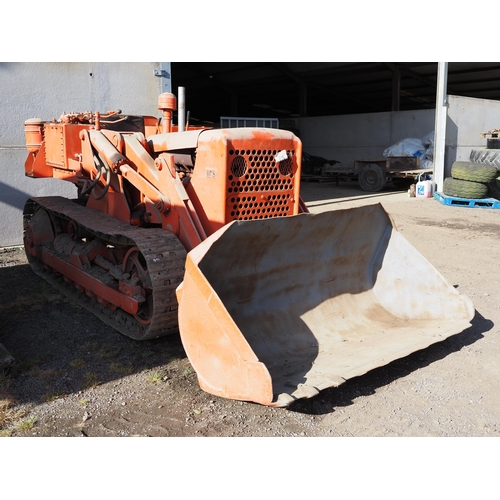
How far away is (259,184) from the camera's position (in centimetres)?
445

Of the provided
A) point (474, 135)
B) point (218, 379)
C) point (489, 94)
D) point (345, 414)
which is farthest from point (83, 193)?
point (489, 94)

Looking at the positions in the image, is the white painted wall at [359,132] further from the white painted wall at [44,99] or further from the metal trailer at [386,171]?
the white painted wall at [44,99]

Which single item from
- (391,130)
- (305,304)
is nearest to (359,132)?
(391,130)

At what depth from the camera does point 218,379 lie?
3.40m

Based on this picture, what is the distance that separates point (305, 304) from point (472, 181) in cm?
1016

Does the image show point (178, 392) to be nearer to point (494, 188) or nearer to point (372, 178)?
point (494, 188)

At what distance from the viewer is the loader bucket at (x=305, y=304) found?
338 centimetres

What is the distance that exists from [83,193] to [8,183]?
3.13 meters

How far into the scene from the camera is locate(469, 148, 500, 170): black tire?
45.0ft

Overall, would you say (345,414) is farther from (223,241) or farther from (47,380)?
(47,380)

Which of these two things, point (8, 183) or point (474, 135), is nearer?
point (8, 183)

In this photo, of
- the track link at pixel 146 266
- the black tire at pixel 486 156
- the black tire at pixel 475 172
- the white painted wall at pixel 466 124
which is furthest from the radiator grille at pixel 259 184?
the white painted wall at pixel 466 124

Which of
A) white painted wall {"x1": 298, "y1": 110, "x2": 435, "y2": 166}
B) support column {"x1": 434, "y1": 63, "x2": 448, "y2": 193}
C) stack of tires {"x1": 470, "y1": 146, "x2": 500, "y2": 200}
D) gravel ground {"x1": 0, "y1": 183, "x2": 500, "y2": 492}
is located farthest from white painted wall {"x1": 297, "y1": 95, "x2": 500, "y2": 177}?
gravel ground {"x1": 0, "y1": 183, "x2": 500, "y2": 492}

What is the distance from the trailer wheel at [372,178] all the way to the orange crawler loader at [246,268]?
11572 millimetres
